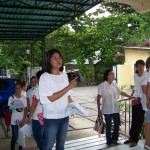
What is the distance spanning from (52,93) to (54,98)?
0.06m

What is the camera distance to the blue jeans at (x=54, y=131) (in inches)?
100

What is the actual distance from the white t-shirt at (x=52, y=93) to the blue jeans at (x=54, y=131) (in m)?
0.06

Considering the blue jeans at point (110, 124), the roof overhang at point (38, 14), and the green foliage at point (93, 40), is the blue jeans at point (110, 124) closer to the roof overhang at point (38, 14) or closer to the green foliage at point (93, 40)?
the roof overhang at point (38, 14)

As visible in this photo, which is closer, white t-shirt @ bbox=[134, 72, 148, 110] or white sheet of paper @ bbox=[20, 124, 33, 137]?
white sheet of paper @ bbox=[20, 124, 33, 137]

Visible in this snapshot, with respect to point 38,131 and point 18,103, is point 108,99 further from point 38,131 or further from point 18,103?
point 18,103

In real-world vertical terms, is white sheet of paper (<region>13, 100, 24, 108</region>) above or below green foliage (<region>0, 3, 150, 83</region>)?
below

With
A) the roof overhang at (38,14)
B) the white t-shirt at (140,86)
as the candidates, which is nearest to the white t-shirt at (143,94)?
the white t-shirt at (140,86)

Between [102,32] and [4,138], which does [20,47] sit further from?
[4,138]

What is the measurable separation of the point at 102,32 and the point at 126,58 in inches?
133

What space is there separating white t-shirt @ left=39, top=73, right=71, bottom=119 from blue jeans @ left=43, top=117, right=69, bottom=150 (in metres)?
0.06

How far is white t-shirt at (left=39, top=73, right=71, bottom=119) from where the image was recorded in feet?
8.25

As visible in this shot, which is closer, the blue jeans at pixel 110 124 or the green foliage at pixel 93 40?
the blue jeans at pixel 110 124

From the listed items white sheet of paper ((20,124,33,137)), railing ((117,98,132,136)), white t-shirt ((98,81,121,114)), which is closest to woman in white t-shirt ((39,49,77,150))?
white sheet of paper ((20,124,33,137))

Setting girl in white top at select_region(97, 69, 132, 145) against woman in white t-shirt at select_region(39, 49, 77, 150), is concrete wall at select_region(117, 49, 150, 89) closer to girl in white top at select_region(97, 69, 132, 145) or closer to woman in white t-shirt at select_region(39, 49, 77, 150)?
girl in white top at select_region(97, 69, 132, 145)
